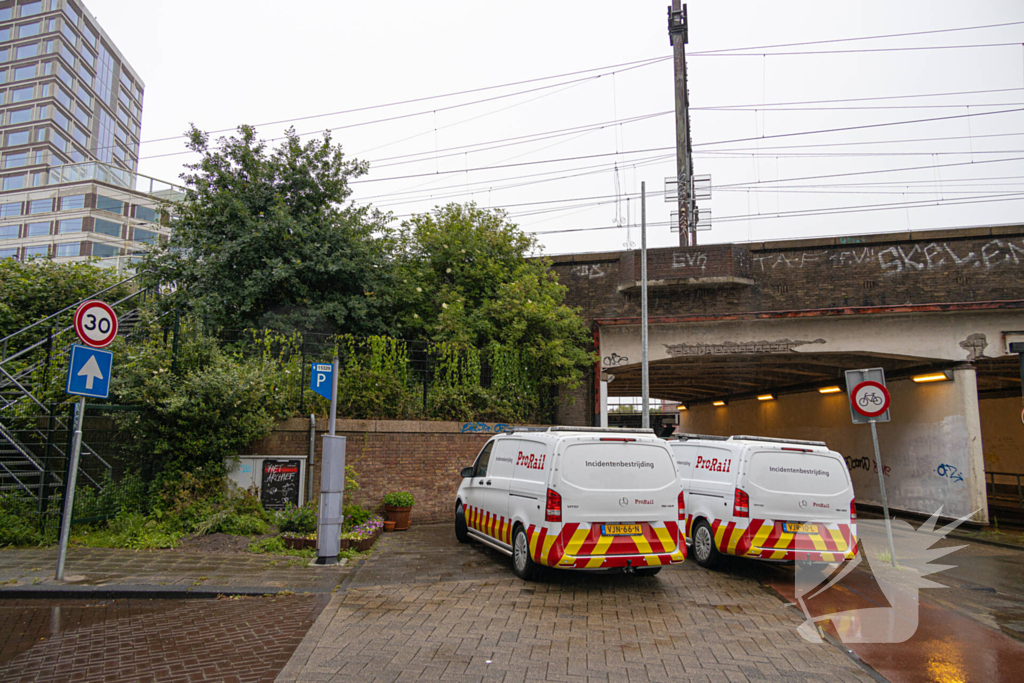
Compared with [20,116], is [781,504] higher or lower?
lower

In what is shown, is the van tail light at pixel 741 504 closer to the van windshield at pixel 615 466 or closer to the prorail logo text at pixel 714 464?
the prorail logo text at pixel 714 464

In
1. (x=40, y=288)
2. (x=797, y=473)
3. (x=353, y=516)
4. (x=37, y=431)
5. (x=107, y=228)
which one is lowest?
(x=353, y=516)

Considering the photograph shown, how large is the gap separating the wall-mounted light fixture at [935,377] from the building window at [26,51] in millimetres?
79350

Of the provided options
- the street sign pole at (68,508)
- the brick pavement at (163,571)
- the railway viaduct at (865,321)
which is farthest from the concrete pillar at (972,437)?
the street sign pole at (68,508)

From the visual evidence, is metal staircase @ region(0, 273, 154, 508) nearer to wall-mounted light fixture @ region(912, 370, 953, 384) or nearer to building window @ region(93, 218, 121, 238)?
wall-mounted light fixture @ region(912, 370, 953, 384)

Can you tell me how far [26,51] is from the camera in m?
62.5

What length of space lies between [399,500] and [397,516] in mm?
338

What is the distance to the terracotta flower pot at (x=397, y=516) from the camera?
11.4 meters

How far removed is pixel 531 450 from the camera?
823cm

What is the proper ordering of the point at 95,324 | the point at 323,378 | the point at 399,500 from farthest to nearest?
the point at 399,500
the point at 323,378
the point at 95,324

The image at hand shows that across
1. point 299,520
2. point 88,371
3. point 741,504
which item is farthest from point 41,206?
point 741,504

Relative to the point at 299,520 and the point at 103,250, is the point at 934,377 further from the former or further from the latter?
the point at 103,250

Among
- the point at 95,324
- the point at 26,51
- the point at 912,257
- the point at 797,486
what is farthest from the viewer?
the point at 26,51

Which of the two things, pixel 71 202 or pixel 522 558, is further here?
pixel 71 202
